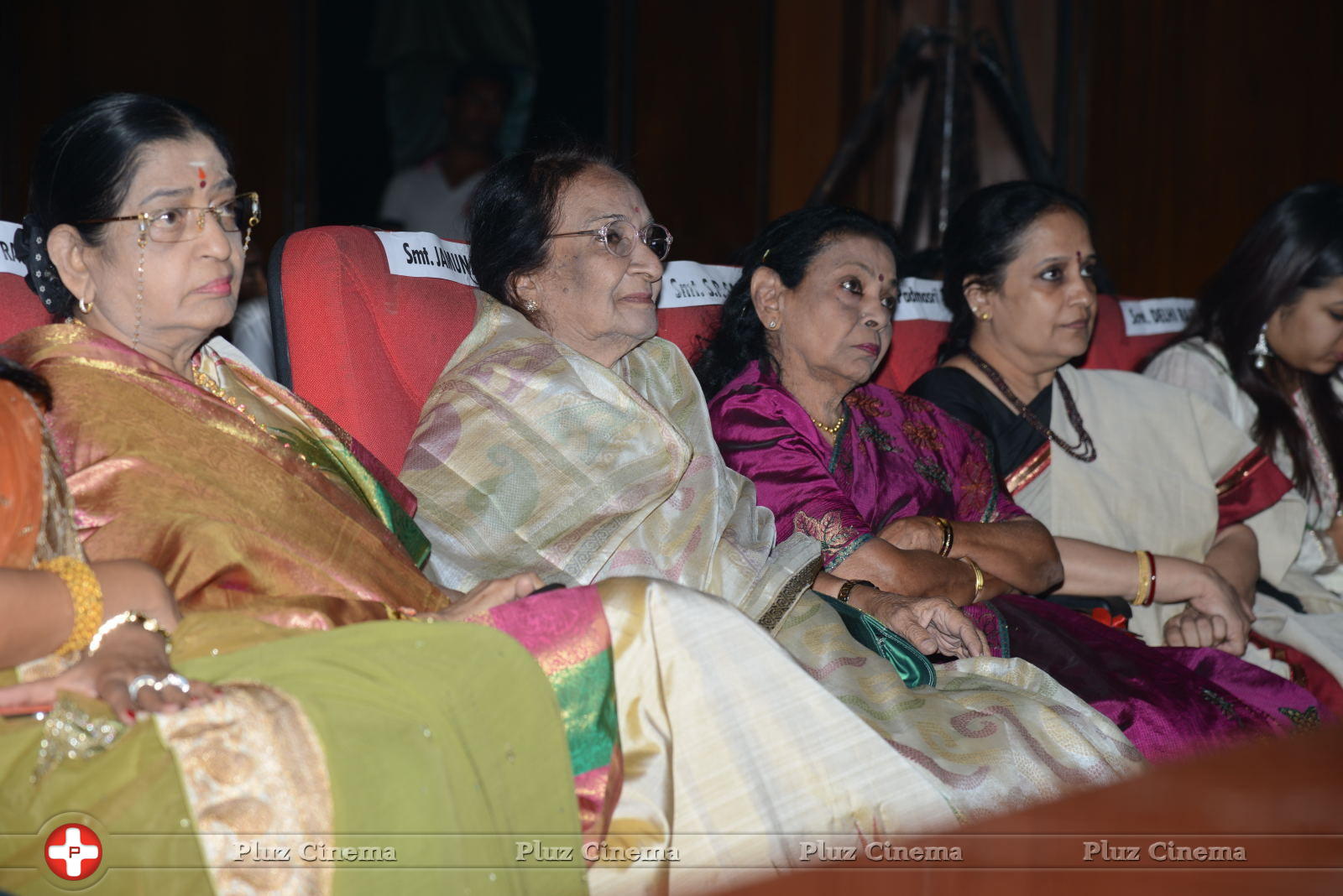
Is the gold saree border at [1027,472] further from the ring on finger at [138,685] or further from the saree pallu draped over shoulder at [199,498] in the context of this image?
the ring on finger at [138,685]

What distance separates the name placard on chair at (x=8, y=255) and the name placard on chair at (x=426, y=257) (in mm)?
537

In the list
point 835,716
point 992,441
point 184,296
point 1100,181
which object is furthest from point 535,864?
point 1100,181

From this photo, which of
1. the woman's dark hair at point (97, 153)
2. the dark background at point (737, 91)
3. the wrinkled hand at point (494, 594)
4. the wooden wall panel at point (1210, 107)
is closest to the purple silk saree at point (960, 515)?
the wrinkled hand at point (494, 594)

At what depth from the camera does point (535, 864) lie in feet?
3.60

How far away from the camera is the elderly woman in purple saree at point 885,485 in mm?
1845

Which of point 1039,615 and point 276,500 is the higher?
point 276,500

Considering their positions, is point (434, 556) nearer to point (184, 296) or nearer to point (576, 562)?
point (576, 562)

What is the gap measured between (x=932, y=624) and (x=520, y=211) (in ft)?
2.97

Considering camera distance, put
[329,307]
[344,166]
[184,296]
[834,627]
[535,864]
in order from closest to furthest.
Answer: [535,864]
[184,296]
[834,627]
[329,307]
[344,166]

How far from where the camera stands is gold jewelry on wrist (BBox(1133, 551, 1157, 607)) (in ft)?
7.22

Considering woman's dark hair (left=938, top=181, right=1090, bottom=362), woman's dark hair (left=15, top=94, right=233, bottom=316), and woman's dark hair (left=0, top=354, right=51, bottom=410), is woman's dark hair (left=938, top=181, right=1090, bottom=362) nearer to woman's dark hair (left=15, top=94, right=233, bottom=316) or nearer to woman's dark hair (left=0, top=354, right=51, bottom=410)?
woman's dark hair (left=15, top=94, right=233, bottom=316)

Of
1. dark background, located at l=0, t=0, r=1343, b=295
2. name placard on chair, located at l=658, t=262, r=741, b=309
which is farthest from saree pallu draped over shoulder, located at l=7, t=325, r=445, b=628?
dark background, located at l=0, t=0, r=1343, b=295

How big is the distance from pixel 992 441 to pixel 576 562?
106 centimetres

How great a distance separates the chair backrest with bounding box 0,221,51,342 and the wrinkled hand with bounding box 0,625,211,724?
25.0 inches
